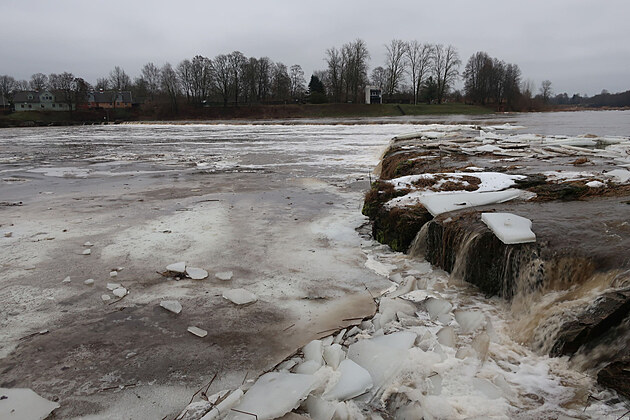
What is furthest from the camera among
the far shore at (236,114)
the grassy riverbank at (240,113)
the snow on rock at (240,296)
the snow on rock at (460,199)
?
the grassy riverbank at (240,113)

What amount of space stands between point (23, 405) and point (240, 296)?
185 cm

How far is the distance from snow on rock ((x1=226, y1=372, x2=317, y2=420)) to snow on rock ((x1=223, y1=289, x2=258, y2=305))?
1.17 meters

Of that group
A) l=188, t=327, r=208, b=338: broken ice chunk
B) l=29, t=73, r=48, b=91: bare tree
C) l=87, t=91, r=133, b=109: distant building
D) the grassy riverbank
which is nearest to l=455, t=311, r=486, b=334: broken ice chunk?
l=188, t=327, r=208, b=338: broken ice chunk

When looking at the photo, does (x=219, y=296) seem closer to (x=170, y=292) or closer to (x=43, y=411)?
(x=170, y=292)

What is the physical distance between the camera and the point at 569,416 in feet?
7.75

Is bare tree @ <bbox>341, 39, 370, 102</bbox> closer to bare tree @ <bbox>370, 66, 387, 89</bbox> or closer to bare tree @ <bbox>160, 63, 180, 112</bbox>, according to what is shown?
bare tree @ <bbox>370, 66, 387, 89</bbox>

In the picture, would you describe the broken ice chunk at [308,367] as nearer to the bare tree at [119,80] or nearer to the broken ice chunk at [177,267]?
the broken ice chunk at [177,267]

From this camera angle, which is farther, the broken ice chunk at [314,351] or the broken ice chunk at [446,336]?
the broken ice chunk at [446,336]

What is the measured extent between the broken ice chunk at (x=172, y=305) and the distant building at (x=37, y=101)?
103 meters

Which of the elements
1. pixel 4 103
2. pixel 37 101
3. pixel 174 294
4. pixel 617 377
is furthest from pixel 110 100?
pixel 617 377

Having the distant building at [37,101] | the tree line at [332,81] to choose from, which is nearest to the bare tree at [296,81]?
the tree line at [332,81]

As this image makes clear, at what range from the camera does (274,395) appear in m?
2.54

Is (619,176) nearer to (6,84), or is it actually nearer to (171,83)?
(171,83)

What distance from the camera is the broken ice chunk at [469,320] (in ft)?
11.1
